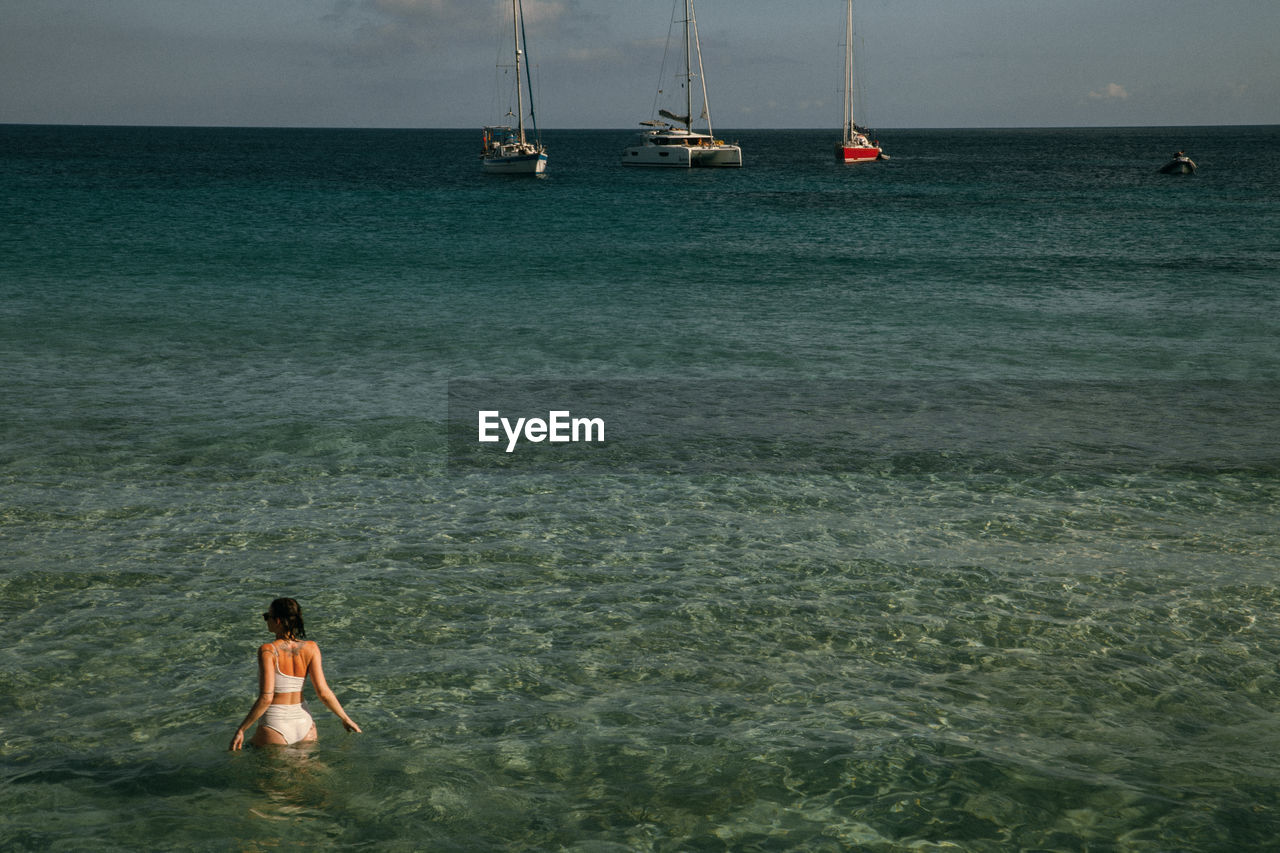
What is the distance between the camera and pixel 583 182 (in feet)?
272

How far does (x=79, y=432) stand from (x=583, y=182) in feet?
232

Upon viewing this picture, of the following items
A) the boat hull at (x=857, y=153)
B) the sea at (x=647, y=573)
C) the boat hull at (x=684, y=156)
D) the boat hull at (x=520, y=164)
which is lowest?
the sea at (x=647, y=573)

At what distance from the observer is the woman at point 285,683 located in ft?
21.1

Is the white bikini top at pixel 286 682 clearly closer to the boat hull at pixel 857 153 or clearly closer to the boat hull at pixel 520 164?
the boat hull at pixel 520 164

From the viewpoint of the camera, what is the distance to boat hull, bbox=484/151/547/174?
83500 millimetres

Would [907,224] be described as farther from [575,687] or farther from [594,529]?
[575,687]

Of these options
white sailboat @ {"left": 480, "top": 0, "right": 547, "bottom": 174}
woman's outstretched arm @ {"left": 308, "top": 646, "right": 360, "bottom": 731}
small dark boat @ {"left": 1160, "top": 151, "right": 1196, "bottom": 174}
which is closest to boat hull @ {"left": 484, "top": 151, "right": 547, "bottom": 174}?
white sailboat @ {"left": 480, "top": 0, "right": 547, "bottom": 174}

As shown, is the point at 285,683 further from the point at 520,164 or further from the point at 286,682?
the point at 520,164

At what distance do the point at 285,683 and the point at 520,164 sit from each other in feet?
268

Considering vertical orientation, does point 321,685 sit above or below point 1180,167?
below

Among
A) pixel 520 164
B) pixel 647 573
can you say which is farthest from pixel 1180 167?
pixel 647 573

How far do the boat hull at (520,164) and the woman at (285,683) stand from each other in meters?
80.2

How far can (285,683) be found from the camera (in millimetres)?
6766

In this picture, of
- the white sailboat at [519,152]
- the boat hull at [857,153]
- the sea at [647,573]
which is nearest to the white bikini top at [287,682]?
the sea at [647,573]
